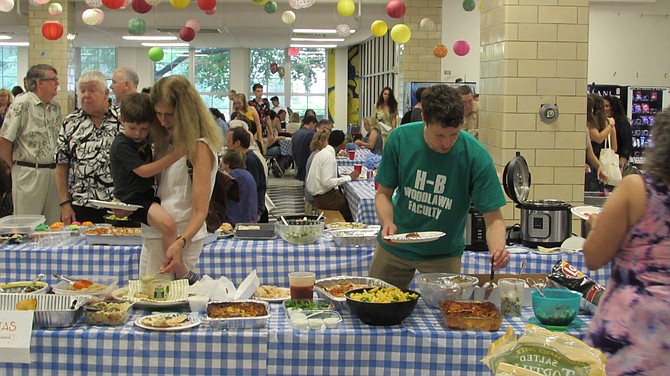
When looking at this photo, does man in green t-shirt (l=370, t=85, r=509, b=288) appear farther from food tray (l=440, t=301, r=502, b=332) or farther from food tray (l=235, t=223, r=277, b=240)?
food tray (l=235, t=223, r=277, b=240)

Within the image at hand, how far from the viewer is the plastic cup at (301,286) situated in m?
3.32

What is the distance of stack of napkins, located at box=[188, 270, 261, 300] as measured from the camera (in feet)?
10.8

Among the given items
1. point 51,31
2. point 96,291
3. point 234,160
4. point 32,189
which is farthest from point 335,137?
point 96,291

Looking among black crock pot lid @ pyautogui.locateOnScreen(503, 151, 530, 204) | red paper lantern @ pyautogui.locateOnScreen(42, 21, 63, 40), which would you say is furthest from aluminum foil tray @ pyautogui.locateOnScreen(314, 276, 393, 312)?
red paper lantern @ pyautogui.locateOnScreen(42, 21, 63, 40)

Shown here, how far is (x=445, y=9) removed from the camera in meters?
14.5

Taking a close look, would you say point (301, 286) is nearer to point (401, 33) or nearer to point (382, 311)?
point (382, 311)

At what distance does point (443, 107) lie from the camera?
3207 mm

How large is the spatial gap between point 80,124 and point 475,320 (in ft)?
9.81

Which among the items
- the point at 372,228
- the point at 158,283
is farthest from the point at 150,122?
the point at 372,228

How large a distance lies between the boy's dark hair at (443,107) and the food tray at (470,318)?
0.70m

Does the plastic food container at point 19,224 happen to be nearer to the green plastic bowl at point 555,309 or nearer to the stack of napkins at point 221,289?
the stack of napkins at point 221,289

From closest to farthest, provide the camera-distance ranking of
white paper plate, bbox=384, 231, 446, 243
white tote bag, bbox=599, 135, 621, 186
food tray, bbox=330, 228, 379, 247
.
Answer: white paper plate, bbox=384, 231, 446, 243, food tray, bbox=330, 228, 379, 247, white tote bag, bbox=599, 135, 621, 186

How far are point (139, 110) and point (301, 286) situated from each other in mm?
1005

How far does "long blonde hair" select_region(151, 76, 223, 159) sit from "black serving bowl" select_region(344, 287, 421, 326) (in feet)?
3.09
